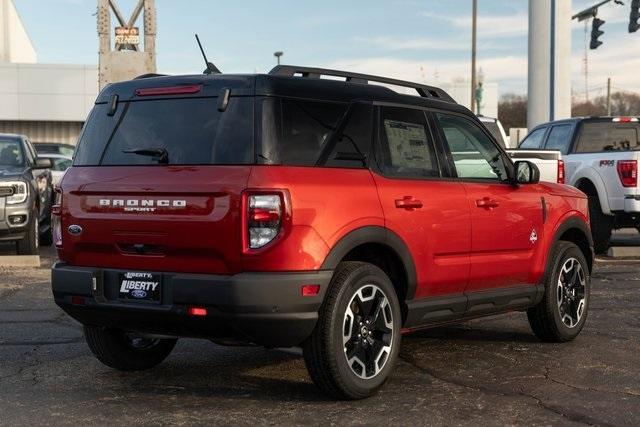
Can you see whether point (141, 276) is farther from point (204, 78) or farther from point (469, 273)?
point (469, 273)

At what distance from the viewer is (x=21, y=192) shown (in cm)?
1224

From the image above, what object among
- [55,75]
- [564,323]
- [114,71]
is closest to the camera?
[564,323]

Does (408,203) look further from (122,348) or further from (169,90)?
(122,348)

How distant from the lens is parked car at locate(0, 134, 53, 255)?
A: 39.8 ft

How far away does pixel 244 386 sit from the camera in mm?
5605

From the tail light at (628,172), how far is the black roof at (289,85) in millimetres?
6838

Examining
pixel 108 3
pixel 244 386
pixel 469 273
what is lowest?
pixel 244 386

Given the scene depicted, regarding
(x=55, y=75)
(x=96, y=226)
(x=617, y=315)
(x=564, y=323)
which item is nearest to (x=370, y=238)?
(x=96, y=226)

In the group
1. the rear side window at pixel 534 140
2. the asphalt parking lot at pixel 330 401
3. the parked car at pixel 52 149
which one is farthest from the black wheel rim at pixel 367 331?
the parked car at pixel 52 149

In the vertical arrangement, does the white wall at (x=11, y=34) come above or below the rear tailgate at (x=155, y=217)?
above

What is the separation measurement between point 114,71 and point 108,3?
1.41m

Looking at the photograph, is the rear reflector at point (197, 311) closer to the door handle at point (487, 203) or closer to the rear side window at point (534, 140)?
the door handle at point (487, 203)

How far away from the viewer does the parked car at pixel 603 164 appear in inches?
480

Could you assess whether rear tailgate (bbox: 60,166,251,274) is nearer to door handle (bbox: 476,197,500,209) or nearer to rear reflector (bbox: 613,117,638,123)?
door handle (bbox: 476,197,500,209)
